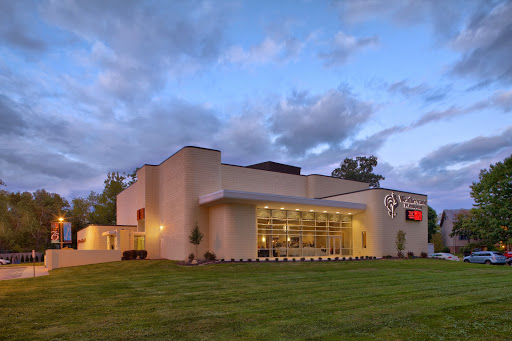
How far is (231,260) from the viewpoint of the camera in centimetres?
2814

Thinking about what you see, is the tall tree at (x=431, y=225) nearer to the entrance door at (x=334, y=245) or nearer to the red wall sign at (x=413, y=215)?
the red wall sign at (x=413, y=215)

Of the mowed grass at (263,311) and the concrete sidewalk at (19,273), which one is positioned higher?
the mowed grass at (263,311)

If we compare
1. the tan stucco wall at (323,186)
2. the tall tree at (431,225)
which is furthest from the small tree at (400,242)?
the tall tree at (431,225)

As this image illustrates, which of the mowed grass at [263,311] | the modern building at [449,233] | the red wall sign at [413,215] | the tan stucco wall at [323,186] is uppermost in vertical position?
the tan stucco wall at [323,186]

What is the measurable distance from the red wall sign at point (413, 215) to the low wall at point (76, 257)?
90.4 ft

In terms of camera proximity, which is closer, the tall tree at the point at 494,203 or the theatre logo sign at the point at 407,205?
the theatre logo sign at the point at 407,205

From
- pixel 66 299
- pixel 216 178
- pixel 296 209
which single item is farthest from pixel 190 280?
pixel 296 209

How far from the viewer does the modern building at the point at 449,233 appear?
2633 inches

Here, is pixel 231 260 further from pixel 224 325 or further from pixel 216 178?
pixel 224 325

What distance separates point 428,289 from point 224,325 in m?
8.88

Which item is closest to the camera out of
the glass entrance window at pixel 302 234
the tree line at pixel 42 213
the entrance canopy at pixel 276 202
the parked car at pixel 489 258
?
the entrance canopy at pixel 276 202

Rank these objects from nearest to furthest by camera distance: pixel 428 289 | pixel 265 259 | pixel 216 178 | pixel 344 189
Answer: pixel 428 289
pixel 265 259
pixel 216 178
pixel 344 189

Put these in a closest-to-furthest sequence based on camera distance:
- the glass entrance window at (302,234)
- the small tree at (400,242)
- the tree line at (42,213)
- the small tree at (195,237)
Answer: the small tree at (195,237) < the glass entrance window at (302,234) < the small tree at (400,242) < the tree line at (42,213)

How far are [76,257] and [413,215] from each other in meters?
31.6
